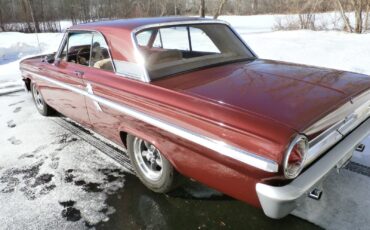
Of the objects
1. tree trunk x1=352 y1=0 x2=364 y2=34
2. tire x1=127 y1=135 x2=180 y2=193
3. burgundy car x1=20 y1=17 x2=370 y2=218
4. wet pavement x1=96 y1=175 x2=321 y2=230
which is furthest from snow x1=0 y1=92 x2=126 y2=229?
tree trunk x1=352 y1=0 x2=364 y2=34

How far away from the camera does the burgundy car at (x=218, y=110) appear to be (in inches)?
82.7

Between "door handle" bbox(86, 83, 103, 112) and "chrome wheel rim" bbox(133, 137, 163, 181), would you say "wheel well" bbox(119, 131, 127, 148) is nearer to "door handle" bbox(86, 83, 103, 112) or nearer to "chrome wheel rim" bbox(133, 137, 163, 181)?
"chrome wheel rim" bbox(133, 137, 163, 181)

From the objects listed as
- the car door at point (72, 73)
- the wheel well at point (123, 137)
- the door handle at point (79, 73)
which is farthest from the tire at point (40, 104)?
the wheel well at point (123, 137)

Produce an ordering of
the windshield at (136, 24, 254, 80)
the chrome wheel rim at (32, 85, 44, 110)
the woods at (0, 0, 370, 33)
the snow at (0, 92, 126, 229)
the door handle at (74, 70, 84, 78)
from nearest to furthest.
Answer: the snow at (0, 92, 126, 229) → the windshield at (136, 24, 254, 80) → the door handle at (74, 70, 84, 78) → the chrome wheel rim at (32, 85, 44, 110) → the woods at (0, 0, 370, 33)

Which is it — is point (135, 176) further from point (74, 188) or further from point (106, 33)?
point (106, 33)

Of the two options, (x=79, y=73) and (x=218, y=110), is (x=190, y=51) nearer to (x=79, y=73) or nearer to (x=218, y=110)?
(x=79, y=73)

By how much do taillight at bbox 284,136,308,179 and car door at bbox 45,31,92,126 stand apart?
7.91 ft

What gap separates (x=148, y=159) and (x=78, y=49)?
208 cm

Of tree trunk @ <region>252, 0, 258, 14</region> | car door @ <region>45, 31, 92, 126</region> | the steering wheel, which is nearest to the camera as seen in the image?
car door @ <region>45, 31, 92, 126</region>

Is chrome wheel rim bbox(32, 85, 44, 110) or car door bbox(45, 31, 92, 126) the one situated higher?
car door bbox(45, 31, 92, 126)

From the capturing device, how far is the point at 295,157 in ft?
6.77

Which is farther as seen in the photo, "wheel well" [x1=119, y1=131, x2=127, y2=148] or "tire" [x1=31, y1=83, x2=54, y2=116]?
"tire" [x1=31, y1=83, x2=54, y2=116]

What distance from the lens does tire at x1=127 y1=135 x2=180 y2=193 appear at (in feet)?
9.86

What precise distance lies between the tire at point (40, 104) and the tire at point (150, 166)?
8.86ft
